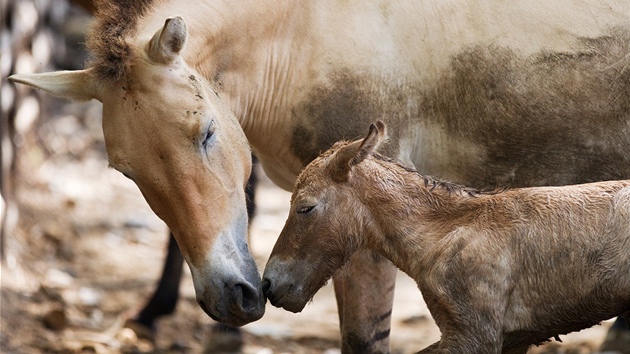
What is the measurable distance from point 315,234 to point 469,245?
2.16 ft

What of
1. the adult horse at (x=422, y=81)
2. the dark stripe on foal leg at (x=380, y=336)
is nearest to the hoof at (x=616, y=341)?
the adult horse at (x=422, y=81)

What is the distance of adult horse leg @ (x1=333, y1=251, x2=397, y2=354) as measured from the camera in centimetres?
495

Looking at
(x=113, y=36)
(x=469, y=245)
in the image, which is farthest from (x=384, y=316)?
(x=113, y=36)

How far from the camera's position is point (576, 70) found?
4.89 m

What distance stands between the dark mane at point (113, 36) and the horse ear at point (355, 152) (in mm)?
1083

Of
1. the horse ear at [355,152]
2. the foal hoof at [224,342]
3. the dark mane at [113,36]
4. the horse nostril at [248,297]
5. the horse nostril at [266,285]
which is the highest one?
the horse ear at [355,152]

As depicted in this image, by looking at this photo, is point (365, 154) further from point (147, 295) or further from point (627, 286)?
point (147, 295)

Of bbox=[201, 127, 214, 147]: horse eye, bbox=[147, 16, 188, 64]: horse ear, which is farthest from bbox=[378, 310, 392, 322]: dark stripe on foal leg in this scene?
bbox=[147, 16, 188, 64]: horse ear

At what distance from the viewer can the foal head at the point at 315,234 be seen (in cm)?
418

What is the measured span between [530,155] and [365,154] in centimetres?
128

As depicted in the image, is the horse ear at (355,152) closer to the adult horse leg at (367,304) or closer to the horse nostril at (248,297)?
the horse nostril at (248,297)

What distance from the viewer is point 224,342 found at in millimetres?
7148

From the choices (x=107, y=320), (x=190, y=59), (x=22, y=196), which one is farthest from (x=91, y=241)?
(x=190, y=59)

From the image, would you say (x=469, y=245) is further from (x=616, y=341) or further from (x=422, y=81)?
(x=616, y=341)
